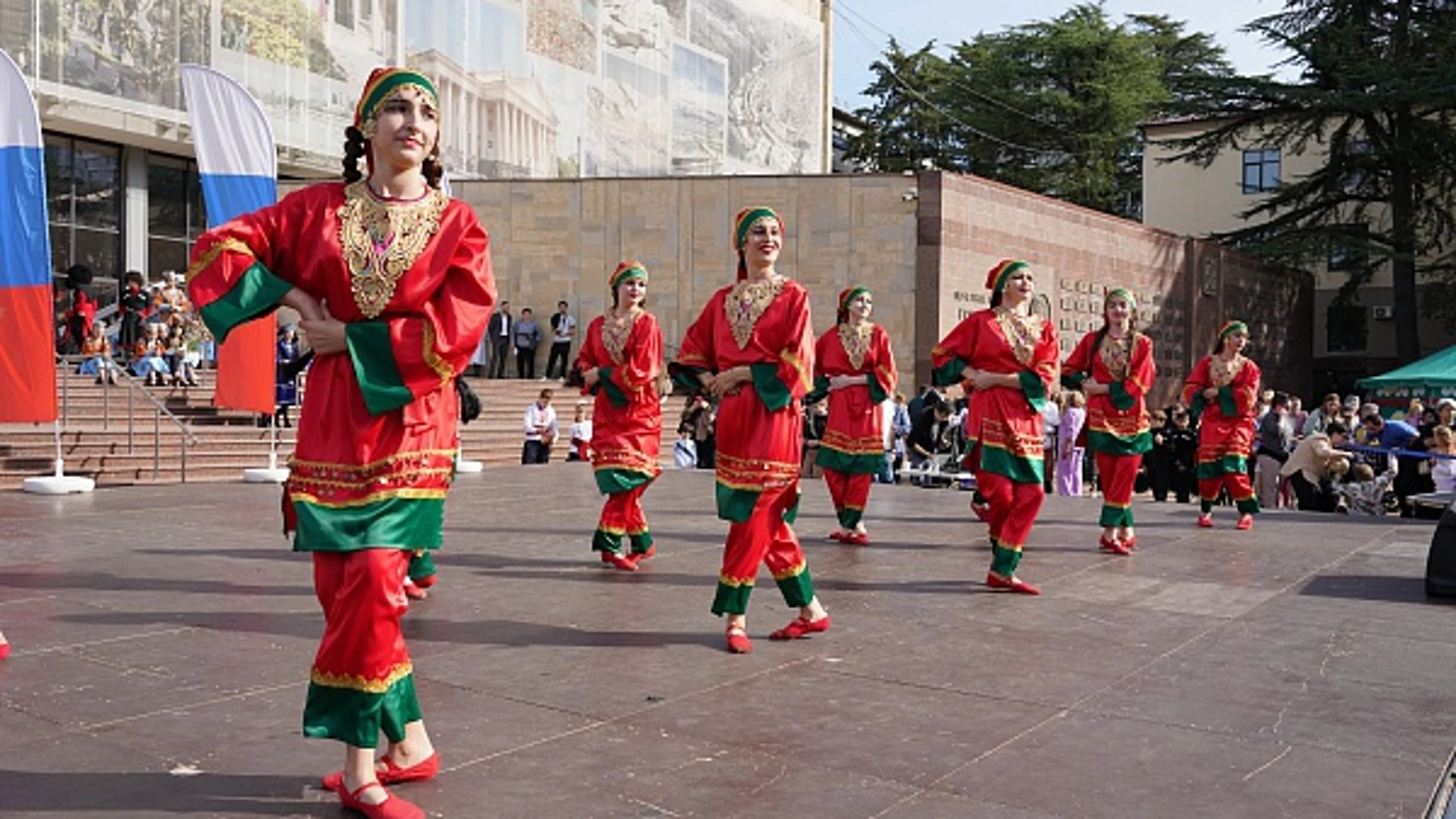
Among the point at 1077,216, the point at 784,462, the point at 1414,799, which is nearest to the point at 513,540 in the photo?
the point at 784,462

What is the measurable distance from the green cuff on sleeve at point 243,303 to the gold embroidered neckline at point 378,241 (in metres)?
0.23

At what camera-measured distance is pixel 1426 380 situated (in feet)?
77.4

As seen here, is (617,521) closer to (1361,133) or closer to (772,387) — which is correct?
(772,387)

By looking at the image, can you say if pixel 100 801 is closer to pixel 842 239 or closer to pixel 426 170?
pixel 426 170

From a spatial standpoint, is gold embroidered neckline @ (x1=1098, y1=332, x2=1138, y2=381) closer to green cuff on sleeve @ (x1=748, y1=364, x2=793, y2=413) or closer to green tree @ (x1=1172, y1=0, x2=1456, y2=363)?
green cuff on sleeve @ (x1=748, y1=364, x2=793, y2=413)

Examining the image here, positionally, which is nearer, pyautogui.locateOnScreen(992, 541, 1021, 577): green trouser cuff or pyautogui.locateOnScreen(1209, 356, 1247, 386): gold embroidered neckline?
pyautogui.locateOnScreen(992, 541, 1021, 577): green trouser cuff

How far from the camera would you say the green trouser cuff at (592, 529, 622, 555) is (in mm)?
8617

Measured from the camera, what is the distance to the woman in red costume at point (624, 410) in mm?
8617

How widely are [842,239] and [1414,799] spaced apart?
22013 millimetres

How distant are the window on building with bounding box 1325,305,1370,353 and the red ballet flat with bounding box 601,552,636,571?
35557 millimetres

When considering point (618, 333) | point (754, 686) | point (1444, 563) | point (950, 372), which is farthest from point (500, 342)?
point (754, 686)

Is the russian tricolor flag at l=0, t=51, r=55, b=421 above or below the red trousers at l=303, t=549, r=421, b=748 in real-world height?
above

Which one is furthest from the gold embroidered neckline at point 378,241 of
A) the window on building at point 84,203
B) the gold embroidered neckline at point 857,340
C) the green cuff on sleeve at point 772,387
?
the window on building at point 84,203

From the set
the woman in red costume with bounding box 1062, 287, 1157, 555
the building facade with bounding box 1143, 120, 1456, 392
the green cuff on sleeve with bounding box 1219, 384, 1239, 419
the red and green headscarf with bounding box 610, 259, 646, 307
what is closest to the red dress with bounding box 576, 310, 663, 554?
the red and green headscarf with bounding box 610, 259, 646, 307
